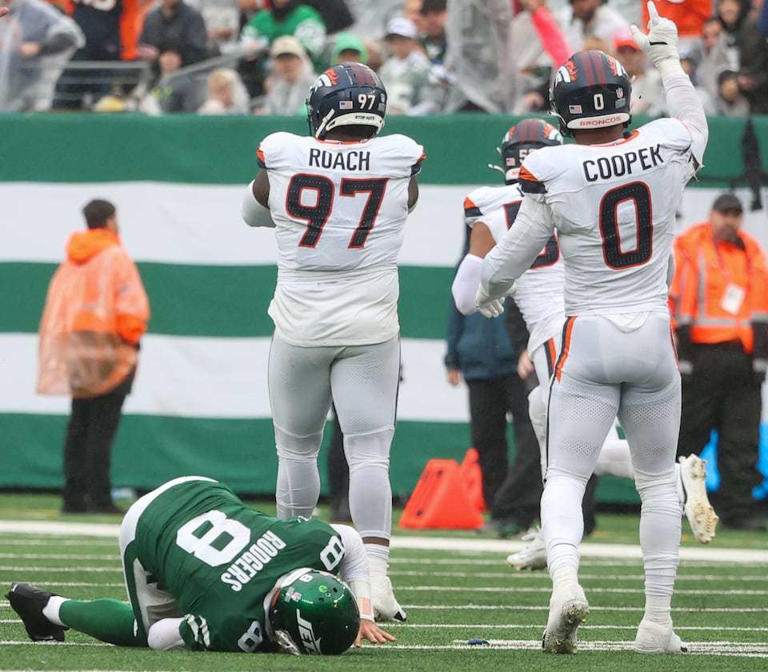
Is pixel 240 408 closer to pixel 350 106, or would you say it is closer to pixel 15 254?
pixel 15 254

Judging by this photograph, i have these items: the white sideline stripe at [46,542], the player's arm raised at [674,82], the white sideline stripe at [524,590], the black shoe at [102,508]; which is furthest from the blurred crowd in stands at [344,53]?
the player's arm raised at [674,82]

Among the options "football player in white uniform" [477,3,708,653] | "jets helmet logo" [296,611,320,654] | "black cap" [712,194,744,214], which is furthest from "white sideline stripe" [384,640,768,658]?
"black cap" [712,194,744,214]

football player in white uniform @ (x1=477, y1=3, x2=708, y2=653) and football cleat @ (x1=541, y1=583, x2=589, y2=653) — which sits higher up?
football player in white uniform @ (x1=477, y1=3, x2=708, y2=653)

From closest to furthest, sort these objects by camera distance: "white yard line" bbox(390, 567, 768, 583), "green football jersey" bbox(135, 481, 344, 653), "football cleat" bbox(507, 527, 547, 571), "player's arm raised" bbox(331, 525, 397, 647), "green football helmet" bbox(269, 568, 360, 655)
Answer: "green football helmet" bbox(269, 568, 360, 655)
"green football jersey" bbox(135, 481, 344, 653)
"player's arm raised" bbox(331, 525, 397, 647)
"football cleat" bbox(507, 527, 547, 571)
"white yard line" bbox(390, 567, 768, 583)

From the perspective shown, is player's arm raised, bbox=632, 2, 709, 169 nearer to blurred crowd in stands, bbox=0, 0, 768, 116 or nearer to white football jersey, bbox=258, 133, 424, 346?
white football jersey, bbox=258, 133, 424, 346

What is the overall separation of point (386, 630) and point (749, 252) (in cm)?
626

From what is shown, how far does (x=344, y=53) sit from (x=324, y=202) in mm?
6928

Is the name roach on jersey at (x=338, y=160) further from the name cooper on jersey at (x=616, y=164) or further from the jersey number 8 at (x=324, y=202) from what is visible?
the name cooper on jersey at (x=616, y=164)

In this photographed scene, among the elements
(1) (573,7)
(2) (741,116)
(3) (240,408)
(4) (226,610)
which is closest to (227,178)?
(3) (240,408)

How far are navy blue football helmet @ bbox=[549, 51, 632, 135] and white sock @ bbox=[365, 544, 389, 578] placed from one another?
1.69 m

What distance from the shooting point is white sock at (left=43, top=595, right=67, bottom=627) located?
549 centimetres

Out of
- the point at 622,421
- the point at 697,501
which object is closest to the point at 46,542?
the point at 697,501

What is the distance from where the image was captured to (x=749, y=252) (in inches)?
464

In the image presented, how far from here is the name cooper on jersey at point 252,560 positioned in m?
5.04
